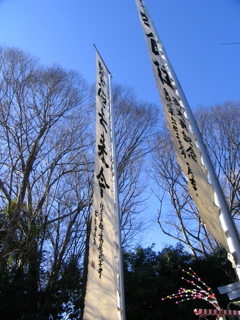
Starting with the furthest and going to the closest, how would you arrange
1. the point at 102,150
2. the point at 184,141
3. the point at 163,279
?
1. the point at 163,279
2. the point at 102,150
3. the point at 184,141

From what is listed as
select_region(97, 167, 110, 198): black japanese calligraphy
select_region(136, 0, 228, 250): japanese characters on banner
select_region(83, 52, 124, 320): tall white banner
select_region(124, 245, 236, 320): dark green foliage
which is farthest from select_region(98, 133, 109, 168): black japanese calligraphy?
select_region(124, 245, 236, 320): dark green foliage

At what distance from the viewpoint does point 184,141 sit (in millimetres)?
3111

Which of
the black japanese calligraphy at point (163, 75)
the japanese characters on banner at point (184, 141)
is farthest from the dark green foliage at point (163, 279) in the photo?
the black japanese calligraphy at point (163, 75)

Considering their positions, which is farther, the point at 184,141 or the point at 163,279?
the point at 163,279

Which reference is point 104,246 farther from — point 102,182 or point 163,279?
point 163,279

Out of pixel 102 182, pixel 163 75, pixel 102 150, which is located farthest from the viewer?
pixel 102 150

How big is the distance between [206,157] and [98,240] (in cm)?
191

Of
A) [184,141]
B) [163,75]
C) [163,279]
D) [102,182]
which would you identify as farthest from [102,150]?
[163,279]

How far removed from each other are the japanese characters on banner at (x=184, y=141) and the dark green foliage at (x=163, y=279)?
242 inches

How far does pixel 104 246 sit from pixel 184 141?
70.2 inches

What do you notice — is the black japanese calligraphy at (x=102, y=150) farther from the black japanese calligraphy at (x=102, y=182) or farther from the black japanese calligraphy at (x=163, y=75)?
the black japanese calligraphy at (x=163, y=75)

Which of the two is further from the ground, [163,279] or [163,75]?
[163,75]

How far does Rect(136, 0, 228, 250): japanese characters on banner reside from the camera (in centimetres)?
246

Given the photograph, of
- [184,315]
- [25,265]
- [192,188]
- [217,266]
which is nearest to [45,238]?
[25,265]
